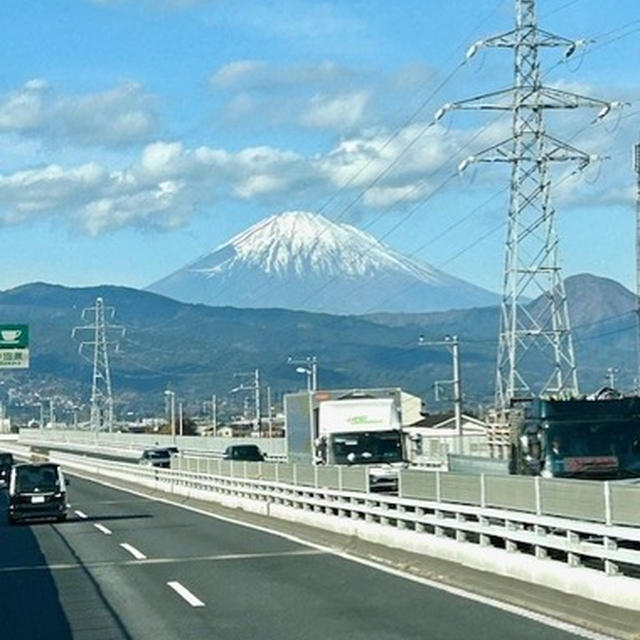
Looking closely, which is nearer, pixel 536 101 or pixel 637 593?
pixel 637 593

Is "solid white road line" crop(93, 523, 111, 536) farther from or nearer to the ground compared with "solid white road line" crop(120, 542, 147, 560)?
farther from the ground

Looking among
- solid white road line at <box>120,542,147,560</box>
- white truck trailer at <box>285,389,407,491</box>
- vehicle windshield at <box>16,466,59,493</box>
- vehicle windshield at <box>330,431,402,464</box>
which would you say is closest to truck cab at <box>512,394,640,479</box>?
solid white road line at <box>120,542,147,560</box>

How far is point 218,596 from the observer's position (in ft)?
60.5

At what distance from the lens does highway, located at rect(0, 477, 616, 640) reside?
15.0 m

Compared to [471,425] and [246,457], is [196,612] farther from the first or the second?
[471,425]

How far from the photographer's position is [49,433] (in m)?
140

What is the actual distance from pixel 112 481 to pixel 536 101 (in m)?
33.5

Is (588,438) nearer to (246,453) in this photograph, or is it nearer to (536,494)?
(536,494)

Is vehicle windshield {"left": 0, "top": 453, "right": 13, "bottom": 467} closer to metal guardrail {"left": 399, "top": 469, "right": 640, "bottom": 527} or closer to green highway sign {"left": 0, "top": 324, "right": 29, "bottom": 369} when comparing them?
green highway sign {"left": 0, "top": 324, "right": 29, "bottom": 369}

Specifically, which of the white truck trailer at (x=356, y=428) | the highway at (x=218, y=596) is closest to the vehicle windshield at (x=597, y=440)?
the highway at (x=218, y=596)

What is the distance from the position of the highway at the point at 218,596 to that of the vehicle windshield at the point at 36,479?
24.1 ft

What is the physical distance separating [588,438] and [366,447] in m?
16.0

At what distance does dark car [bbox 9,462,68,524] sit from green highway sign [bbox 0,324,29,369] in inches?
1331

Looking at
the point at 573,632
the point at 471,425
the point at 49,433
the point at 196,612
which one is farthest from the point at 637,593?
the point at 49,433
